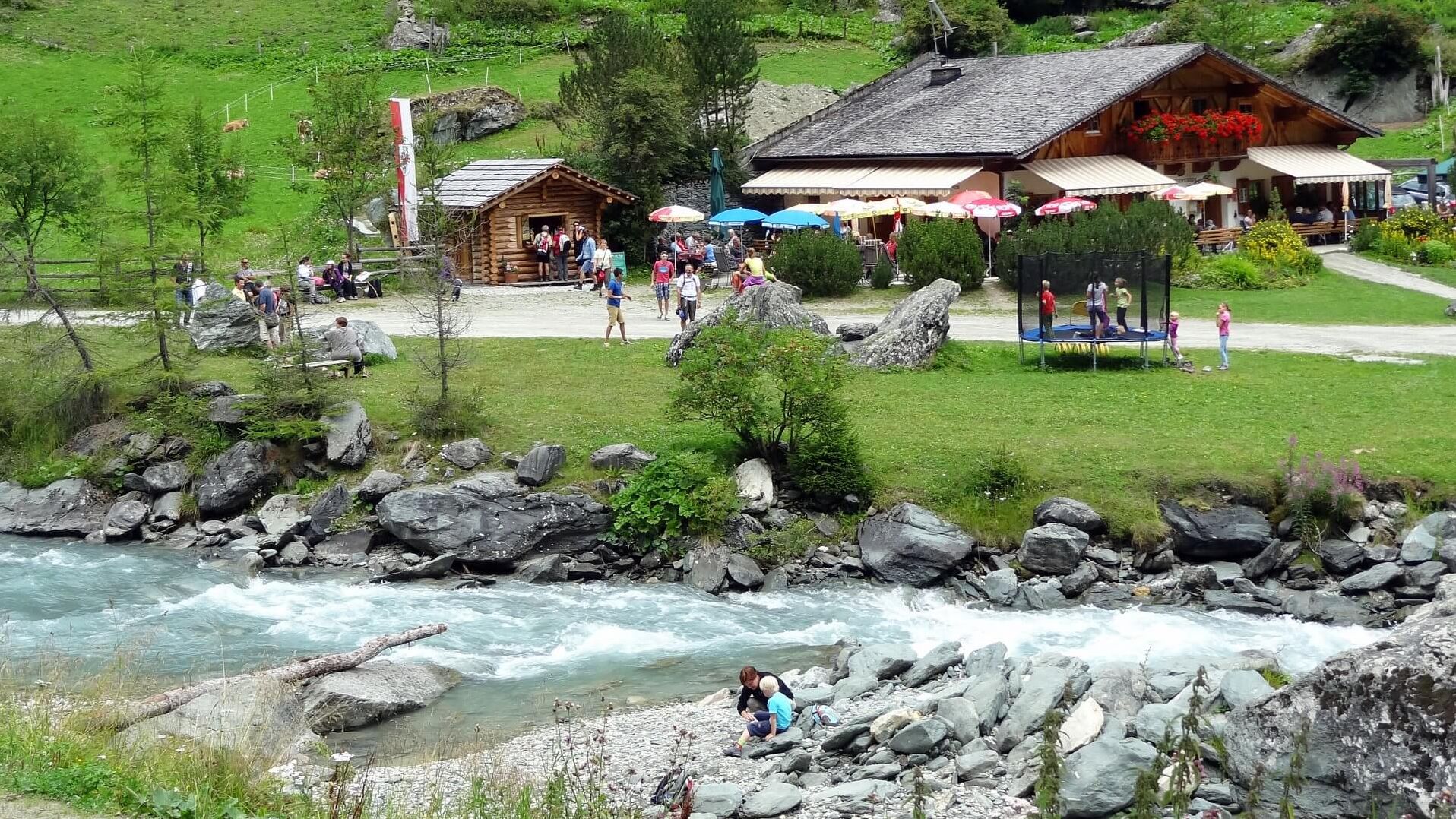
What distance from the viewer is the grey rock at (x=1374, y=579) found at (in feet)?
57.8

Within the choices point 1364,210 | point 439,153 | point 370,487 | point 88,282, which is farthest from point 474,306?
point 1364,210

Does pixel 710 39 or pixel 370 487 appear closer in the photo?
pixel 370 487

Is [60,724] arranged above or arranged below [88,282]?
below

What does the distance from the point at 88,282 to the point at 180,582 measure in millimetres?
17666

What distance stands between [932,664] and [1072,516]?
4800 millimetres

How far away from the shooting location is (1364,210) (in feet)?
158

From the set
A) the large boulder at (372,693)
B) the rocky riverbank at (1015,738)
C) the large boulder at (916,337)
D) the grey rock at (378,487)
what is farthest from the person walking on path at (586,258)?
the rocky riverbank at (1015,738)

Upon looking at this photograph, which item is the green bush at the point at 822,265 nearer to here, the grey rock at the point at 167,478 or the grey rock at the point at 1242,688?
the grey rock at the point at 167,478

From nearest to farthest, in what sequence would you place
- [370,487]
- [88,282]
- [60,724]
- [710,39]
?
[60,724]
[370,487]
[88,282]
[710,39]

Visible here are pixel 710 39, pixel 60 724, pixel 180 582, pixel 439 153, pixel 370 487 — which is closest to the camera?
pixel 60 724

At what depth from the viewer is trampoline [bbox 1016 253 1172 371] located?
2514cm

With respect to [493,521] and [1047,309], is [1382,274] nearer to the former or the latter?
[1047,309]

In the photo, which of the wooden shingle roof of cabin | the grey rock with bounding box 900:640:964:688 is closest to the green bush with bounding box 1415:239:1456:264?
the wooden shingle roof of cabin

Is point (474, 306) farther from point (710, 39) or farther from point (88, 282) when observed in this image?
point (710, 39)
